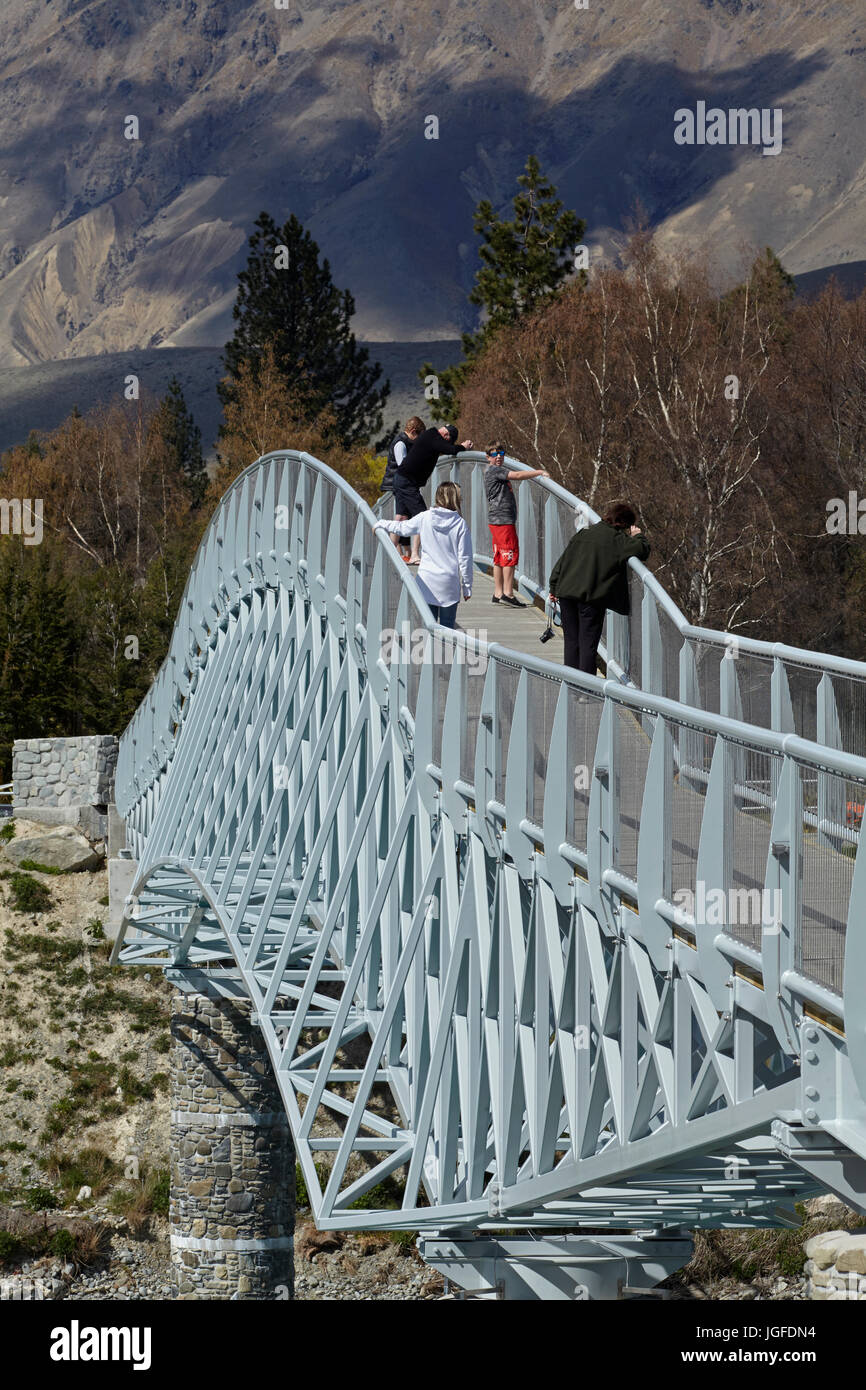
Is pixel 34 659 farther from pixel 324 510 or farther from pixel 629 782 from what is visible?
pixel 629 782

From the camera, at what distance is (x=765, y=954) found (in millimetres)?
7062

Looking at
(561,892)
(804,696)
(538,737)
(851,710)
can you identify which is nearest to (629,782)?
(561,892)

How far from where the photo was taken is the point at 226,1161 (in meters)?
29.8

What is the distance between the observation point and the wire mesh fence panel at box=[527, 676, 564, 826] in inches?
406

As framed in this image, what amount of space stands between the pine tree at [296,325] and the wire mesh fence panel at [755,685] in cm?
5563

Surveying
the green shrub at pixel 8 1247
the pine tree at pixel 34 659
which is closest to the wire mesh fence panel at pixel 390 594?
the green shrub at pixel 8 1247

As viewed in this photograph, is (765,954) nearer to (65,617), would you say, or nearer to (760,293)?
(65,617)

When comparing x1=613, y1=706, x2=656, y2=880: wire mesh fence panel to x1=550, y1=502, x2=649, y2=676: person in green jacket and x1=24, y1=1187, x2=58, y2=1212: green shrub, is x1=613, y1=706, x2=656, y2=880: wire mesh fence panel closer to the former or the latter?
x1=550, y1=502, x2=649, y2=676: person in green jacket

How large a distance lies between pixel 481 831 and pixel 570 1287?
4992 mm

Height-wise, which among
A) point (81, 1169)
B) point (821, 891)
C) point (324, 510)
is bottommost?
point (81, 1169)

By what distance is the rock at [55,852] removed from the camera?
40781 mm

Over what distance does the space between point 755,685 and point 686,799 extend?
3.00 m
